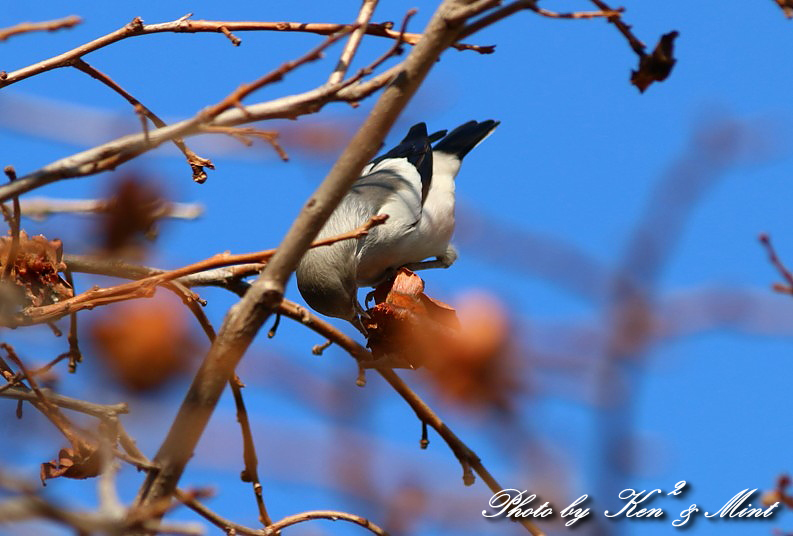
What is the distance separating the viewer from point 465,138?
6.04 meters

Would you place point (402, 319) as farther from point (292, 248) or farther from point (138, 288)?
point (292, 248)

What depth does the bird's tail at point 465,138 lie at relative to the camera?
235 inches

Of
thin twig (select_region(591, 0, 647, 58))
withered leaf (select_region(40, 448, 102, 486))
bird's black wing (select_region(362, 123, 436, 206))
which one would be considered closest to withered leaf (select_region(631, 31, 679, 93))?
thin twig (select_region(591, 0, 647, 58))

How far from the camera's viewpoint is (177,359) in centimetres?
136

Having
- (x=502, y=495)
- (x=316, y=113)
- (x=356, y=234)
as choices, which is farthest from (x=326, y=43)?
(x=502, y=495)

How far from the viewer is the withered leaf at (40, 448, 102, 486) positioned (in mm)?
2309

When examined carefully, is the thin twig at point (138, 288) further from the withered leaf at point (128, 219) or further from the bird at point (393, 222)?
the bird at point (393, 222)

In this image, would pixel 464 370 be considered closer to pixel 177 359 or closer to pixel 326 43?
pixel 177 359

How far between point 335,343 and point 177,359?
3.72 feet

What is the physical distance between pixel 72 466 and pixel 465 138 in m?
4.16

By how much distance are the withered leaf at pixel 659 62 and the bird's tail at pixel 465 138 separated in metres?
3.84

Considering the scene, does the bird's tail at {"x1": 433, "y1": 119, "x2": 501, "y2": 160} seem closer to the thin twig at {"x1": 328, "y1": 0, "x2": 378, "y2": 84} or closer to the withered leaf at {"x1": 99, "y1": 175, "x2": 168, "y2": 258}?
the thin twig at {"x1": 328, "y1": 0, "x2": 378, "y2": 84}

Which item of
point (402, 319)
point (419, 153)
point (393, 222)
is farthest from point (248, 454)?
point (419, 153)

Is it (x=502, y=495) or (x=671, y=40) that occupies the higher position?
(x=671, y=40)
